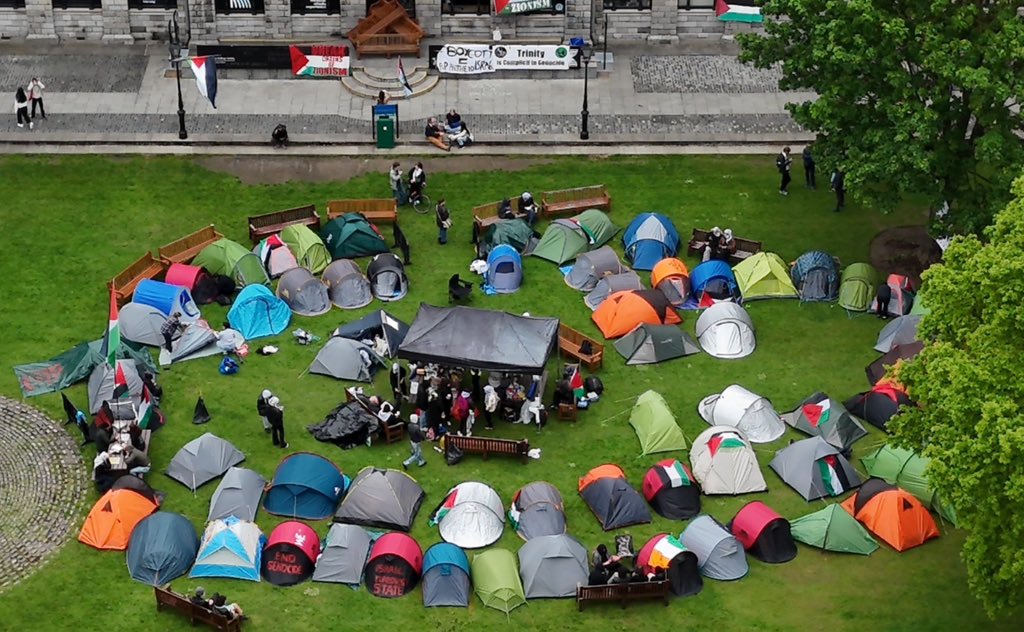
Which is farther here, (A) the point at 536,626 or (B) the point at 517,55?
(B) the point at 517,55

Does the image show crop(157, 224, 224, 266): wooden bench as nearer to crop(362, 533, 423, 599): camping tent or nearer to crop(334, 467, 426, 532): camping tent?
crop(334, 467, 426, 532): camping tent

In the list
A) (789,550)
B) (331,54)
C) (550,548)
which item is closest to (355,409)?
(550,548)

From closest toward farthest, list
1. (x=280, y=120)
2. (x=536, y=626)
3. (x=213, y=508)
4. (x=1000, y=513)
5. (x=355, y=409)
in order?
(x=1000, y=513), (x=536, y=626), (x=213, y=508), (x=355, y=409), (x=280, y=120)

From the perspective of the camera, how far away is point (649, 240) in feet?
188

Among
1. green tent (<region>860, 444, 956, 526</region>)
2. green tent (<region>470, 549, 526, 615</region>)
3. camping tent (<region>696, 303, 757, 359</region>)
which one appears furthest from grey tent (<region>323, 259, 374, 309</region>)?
green tent (<region>860, 444, 956, 526</region>)

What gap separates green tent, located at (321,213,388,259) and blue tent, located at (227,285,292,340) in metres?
4.19

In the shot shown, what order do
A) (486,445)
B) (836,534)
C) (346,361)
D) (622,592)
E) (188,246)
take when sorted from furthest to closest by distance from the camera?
(188,246)
(346,361)
(486,445)
(836,534)
(622,592)

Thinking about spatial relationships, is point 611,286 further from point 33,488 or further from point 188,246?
point 33,488

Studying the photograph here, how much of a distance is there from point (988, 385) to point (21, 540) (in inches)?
1024

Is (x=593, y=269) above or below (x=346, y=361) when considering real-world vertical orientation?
above

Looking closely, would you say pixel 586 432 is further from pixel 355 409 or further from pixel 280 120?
pixel 280 120

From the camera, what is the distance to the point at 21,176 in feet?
205

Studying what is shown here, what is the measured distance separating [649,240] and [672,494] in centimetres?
1392

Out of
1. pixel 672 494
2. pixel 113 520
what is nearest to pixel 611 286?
pixel 672 494
